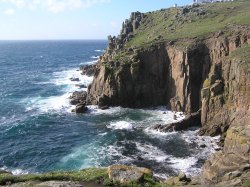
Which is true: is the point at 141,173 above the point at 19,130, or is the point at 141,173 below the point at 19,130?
above

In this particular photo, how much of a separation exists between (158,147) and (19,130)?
29.0 metres

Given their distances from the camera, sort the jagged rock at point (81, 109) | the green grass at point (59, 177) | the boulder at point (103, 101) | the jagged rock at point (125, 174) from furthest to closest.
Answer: the boulder at point (103, 101) < the jagged rock at point (81, 109) < the green grass at point (59, 177) < the jagged rock at point (125, 174)

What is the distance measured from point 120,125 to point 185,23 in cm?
5486

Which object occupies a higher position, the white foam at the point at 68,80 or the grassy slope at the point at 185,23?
the grassy slope at the point at 185,23

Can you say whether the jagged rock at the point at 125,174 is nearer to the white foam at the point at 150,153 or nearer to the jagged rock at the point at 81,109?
the white foam at the point at 150,153

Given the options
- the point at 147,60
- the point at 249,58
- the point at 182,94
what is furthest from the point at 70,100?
the point at 249,58

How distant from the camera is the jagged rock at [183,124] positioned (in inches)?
2861

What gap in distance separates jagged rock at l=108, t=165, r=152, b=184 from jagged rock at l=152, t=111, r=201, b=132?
138ft

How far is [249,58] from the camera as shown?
225 feet

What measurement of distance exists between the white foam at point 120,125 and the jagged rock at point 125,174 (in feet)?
147

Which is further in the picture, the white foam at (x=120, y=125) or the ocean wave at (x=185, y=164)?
the white foam at (x=120, y=125)

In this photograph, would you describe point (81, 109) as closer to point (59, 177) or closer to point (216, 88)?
point (216, 88)

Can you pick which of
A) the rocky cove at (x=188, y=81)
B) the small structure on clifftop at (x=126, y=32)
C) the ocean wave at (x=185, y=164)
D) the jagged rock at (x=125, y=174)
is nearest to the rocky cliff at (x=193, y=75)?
the rocky cove at (x=188, y=81)

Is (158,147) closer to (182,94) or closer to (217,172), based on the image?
(182,94)
